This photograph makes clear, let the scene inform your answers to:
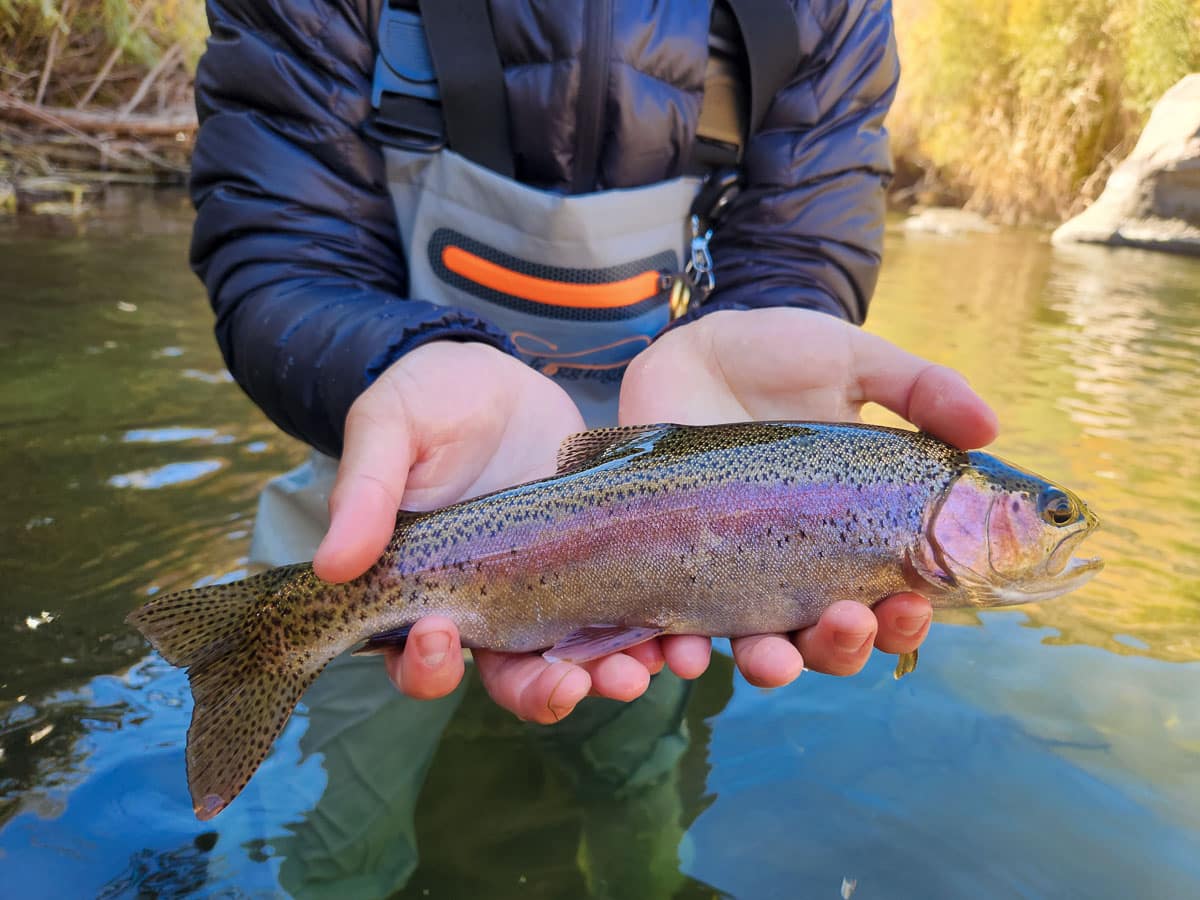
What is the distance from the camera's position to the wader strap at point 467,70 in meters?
2.70

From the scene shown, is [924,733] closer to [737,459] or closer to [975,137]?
[737,459]

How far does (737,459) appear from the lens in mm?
2078

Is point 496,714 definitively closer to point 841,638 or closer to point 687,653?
point 687,653

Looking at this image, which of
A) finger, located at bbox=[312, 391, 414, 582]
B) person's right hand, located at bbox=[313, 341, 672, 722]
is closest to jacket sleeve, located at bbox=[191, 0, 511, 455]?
person's right hand, located at bbox=[313, 341, 672, 722]

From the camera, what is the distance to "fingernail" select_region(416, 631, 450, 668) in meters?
1.84

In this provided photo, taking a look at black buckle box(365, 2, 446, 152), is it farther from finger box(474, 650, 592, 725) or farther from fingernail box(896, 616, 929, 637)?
fingernail box(896, 616, 929, 637)

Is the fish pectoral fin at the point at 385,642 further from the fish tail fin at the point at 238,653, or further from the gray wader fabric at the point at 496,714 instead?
the gray wader fabric at the point at 496,714

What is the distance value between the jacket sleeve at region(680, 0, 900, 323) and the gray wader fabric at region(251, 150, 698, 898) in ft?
0.88

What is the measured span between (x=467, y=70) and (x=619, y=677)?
1.83m

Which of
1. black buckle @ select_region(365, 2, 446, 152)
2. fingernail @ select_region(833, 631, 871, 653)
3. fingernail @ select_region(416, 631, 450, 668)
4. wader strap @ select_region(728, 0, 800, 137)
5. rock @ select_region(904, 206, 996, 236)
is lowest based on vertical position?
rock @ select_region(904, 206, 996, 236)

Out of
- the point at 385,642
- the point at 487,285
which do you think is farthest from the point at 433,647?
the point at 487,285

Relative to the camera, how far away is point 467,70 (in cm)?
273

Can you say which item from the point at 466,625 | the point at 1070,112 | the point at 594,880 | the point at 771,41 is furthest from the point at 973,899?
the point at 1070,112

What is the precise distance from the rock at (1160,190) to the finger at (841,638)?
17229mm
